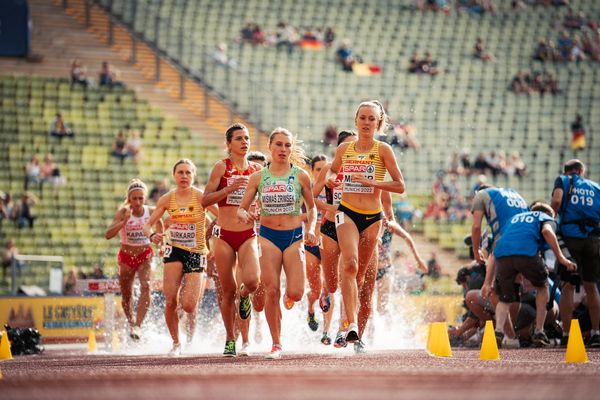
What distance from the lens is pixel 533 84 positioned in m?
39.8

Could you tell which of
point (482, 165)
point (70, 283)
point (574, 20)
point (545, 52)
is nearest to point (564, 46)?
point (545, 52)

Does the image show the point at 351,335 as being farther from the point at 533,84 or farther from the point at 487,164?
the point at 533,84

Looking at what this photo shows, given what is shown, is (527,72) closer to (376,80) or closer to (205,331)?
(376,80)

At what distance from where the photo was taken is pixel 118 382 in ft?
28.5

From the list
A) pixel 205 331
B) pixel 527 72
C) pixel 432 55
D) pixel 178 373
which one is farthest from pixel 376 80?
pixel 178 373

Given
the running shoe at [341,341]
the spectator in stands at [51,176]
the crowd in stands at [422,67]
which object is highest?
the crowd in stands at [422,67]

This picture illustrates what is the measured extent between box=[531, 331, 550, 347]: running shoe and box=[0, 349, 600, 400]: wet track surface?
3.49 meters

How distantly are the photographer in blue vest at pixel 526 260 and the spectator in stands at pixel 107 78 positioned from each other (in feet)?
62.3

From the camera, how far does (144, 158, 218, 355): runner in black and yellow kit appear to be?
1416 cm

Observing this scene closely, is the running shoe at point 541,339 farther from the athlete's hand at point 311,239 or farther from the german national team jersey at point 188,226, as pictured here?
the german national team jersey at point 188,226

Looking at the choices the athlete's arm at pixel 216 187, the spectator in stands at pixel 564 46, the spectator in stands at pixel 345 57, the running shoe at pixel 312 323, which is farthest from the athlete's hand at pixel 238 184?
the spectator in stands at pixel 564 46

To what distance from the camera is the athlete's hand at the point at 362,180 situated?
41.5 ft

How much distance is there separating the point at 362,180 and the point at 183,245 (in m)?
2.70

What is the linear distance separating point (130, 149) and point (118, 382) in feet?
72.9
